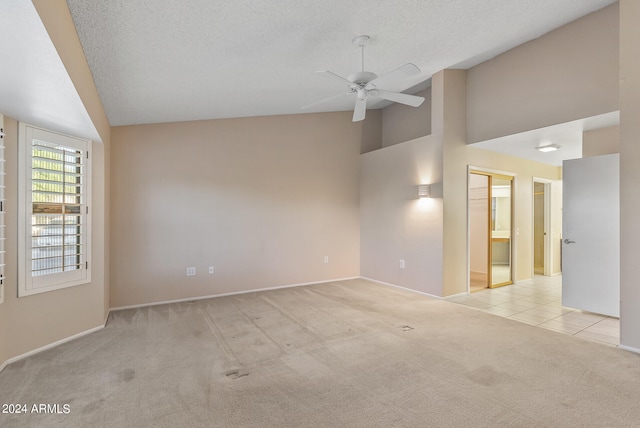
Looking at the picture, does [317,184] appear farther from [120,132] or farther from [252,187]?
[120,132]

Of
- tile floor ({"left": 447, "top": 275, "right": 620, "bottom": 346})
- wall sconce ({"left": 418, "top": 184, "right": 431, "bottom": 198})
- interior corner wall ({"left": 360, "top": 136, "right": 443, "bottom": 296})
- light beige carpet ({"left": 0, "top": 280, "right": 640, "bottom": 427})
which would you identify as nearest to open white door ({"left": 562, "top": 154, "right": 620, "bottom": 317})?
tile floor ({"left": 447, "top": 275, "right": 620, "bottom": 346})

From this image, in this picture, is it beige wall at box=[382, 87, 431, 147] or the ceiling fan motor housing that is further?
beige wall at box=[382, 87, 431, 147]

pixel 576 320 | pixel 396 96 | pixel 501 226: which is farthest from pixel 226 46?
pixel 501 226

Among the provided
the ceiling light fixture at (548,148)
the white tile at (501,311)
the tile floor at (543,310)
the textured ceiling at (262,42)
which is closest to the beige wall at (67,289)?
the textured ceiling at (262,42)

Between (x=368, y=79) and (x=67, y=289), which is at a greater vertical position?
(x=368, y=79)

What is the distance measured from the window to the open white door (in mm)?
5961

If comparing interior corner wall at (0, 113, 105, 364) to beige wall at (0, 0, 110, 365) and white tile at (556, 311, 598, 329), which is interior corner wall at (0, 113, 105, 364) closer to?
beige wall at (0, 0, 110, 365)

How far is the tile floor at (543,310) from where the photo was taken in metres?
3.54

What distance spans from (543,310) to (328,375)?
3.43m

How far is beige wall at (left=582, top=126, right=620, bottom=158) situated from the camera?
404 centimetres

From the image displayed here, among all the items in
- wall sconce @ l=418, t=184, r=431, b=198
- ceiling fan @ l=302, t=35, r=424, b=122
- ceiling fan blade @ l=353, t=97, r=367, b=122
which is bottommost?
wall sconce @ l=418, t=184, r=431, b=198

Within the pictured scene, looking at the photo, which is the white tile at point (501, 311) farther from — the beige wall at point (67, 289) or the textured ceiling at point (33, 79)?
the textured ceiling at point (33, 79)

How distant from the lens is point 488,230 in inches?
221

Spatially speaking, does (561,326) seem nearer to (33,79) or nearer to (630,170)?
(630,170)
